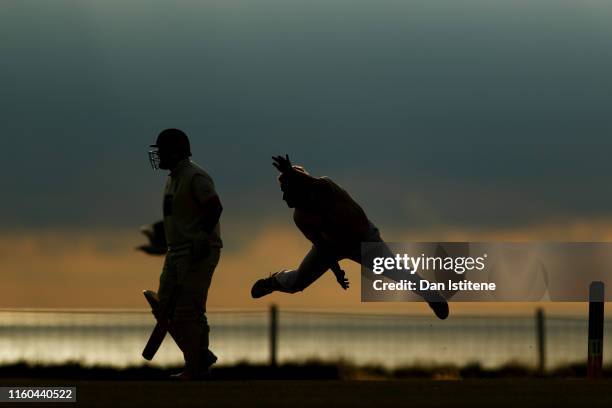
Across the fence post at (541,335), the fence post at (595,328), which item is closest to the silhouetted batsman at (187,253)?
the fence post at (595,328)

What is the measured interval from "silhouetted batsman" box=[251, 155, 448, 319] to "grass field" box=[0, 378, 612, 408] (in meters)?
2.78

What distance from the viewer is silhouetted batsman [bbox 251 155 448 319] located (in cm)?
1548

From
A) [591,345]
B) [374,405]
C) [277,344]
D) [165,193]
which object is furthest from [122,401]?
[277,344]

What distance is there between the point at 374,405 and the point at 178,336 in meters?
3.32

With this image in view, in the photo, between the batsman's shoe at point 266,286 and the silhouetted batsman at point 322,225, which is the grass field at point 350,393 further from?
the batsman's shoe at point 266,286

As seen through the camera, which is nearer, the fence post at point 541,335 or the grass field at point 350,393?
the grass field at point 350,393

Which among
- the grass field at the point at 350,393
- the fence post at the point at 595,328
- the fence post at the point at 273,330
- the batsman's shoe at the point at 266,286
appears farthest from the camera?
the fence post at the point at 273,330

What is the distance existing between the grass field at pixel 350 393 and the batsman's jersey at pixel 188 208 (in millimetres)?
1521

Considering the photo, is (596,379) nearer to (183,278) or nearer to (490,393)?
(490,393)

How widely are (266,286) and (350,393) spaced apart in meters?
5.17

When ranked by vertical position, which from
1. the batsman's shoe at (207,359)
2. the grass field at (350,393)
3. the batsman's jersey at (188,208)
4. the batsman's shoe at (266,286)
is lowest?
the grass field at (350,393)

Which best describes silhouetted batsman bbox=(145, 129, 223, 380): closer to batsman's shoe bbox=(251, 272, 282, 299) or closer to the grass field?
the grass field

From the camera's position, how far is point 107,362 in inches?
763

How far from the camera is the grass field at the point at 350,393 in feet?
36.5
